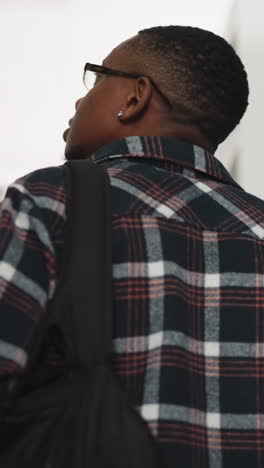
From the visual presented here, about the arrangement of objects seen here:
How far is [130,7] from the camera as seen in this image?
6.52 feet

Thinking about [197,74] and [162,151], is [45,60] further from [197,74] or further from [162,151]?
[162,151]

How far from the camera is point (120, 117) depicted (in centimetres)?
75

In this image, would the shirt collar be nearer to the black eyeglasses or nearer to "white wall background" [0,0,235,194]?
the black eyeglasses

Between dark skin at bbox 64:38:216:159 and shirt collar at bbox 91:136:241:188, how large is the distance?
0.14 ft

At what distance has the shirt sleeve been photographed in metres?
0.48

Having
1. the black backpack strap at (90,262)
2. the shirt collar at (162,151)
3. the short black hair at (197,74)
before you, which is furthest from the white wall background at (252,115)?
the black backpack strap at (90,262)

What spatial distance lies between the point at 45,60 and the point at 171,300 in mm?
1735

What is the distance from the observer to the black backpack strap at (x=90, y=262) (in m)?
0.48

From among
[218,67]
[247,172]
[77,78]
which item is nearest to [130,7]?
[77,78]

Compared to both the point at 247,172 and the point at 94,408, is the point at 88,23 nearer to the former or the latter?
the point at 247,172

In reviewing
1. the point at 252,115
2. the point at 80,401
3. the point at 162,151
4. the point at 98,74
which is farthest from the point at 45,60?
the point at 80,401

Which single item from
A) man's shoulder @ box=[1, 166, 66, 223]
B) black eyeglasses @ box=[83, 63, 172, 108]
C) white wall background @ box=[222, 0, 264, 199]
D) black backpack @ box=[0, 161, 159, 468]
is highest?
white wall background @ box=[222, 0, 264, 199]

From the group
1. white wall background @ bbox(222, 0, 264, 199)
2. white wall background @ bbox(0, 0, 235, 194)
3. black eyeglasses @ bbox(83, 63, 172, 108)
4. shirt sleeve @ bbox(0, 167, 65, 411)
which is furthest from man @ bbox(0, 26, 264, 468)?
white wall background @ bbox(0, 0, 235, 194)

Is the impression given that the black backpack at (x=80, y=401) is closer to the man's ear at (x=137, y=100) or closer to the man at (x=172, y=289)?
the man at (x=172, y=289)
